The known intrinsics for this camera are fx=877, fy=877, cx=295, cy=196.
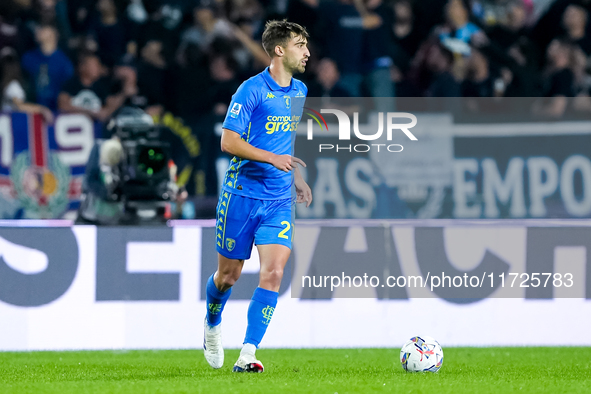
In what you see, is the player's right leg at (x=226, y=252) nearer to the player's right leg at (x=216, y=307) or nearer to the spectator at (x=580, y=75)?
the player's right leg at (x=216, y=307)

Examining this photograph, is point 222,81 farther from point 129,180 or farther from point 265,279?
point 265,279

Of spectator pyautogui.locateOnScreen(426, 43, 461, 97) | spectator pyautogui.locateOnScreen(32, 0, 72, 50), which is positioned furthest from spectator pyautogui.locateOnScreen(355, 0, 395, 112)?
spectator pyautogui.locateOnScreen(32, 0, 72, 50)

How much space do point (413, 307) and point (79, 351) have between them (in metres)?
2.79

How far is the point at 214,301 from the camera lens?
214 inches

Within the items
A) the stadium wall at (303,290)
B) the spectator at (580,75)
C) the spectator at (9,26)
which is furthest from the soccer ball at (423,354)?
the spectator at (9,26)

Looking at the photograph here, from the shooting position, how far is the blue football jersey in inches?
201

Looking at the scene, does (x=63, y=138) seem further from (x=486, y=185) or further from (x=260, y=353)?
(x=486, y=185)

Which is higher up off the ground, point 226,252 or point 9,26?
point 9,26

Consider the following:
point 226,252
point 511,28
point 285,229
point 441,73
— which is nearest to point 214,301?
point 226,252

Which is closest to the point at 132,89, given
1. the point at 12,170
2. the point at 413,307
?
the point at 12,170

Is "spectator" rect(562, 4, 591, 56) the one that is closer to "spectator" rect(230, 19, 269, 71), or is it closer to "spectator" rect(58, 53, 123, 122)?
"spectator" rect(230, 19, 269, 71)

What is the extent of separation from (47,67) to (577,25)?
6.02 metres

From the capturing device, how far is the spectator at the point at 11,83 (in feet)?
30.8

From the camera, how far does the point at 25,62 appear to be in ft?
31.9
